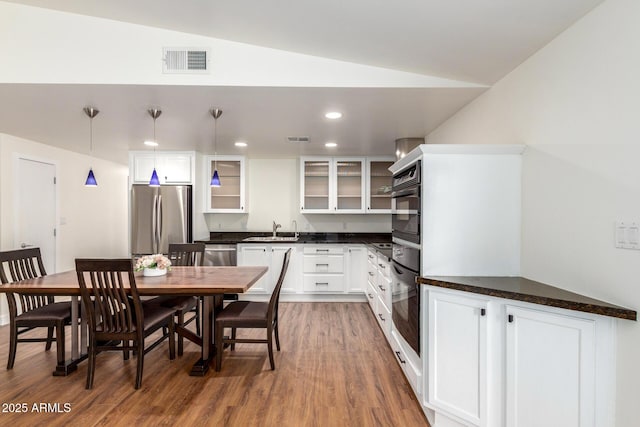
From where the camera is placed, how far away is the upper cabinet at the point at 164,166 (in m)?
4.78

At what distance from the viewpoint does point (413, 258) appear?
2.25 m

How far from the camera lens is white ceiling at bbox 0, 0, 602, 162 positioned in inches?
69.2

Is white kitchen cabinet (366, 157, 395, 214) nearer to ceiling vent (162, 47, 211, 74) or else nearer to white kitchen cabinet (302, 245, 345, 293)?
white kitchen cabinet (302, 245, 345, 293)

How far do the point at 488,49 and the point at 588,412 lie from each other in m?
1.97

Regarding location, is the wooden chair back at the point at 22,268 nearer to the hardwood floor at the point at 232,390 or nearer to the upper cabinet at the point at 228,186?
the hardwood floor at the point at 232,390

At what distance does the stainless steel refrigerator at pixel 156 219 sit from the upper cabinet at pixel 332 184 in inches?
71.7

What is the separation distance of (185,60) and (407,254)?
2.17 m

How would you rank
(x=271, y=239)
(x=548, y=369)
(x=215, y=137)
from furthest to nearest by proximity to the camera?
(x=271, y=239) → (x=215, y=137) → (x=548, y=369)

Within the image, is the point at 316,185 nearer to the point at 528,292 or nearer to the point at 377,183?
the point at 377,183

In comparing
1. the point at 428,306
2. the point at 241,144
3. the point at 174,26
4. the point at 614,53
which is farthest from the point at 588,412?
the point at 241,144

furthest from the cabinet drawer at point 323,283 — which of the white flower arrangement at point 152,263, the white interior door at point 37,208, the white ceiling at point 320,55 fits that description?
the white interior door at point 37,208

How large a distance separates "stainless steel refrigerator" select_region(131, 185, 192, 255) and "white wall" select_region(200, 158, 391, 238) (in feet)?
3.23

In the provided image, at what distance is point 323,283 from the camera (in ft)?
15.6

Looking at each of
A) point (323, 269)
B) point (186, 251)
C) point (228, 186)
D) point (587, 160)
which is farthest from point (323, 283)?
point (587, 160)
